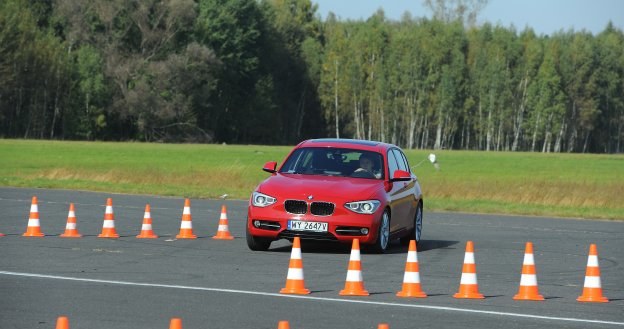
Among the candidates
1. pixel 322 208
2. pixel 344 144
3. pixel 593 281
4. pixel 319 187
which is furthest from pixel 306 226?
pixel 593 281

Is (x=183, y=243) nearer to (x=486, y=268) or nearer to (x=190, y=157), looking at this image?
(x=486, y=268)

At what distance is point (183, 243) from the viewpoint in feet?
64.5

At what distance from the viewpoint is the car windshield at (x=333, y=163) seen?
19625 millimetres

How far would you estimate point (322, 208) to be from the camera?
59.7 feet

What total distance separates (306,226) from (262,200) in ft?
2.58

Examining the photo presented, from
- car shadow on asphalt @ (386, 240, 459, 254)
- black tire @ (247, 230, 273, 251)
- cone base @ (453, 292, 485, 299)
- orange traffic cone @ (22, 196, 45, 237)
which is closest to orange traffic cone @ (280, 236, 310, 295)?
cone base @ (453, 292, 485, 299)

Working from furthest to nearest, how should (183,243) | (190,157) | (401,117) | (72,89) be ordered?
1. (401,117)
2. (72,89)
3. (190,157)
4. (183,243)

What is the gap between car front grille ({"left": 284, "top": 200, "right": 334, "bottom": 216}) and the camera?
18.2m

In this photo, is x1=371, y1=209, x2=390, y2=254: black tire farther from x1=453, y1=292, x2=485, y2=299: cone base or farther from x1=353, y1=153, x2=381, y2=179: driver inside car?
x1=453, y1=292, x2=485, y2=299: cone base

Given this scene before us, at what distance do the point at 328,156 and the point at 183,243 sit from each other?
2.48 metres

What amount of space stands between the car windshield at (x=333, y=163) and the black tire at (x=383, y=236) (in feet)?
3.00

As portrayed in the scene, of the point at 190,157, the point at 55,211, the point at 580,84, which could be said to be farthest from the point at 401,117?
the point at 55,211

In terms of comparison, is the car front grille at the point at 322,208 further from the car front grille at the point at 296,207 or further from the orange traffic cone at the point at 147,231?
the orange traffic cone at the point at 147,231

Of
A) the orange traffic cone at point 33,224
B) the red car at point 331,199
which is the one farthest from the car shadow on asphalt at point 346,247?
the orange traffic cone at point 33,224
